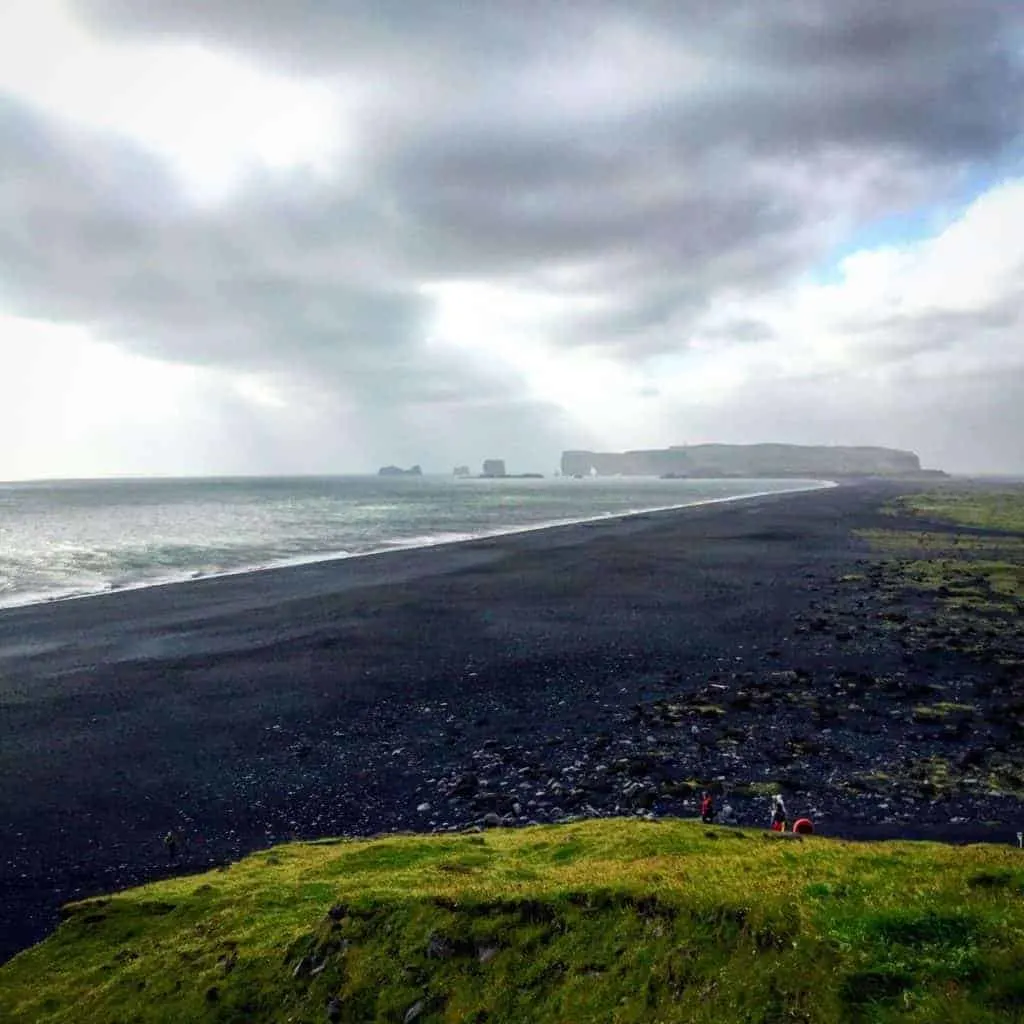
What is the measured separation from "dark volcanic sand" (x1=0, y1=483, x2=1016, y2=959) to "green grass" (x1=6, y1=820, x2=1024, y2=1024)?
525 centimetres

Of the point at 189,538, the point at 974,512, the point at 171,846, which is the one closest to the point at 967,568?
the point at 171,846

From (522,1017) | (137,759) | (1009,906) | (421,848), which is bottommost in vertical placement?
(137,759)

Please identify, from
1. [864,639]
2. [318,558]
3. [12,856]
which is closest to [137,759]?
[12,856]

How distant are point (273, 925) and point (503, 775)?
10549 mm

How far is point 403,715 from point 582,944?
18792 millimetres

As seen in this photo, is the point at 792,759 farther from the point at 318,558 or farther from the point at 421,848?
the point at 318,558

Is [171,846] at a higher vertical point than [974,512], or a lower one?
lower

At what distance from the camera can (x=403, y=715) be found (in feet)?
A: 84.0

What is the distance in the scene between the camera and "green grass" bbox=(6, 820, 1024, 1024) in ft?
21.2

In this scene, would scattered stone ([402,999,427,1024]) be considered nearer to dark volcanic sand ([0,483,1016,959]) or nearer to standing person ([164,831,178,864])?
dark volcanic sand ([0,483,1016,959])

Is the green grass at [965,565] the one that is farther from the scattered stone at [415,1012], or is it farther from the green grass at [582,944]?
the scattered stone at [415,1012]

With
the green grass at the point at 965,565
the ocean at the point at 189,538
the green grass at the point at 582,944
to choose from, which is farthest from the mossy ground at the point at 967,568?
the ocean at the point at 189,538

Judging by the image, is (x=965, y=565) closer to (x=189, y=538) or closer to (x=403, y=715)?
(x=403, y=715)

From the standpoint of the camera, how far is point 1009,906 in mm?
7281
